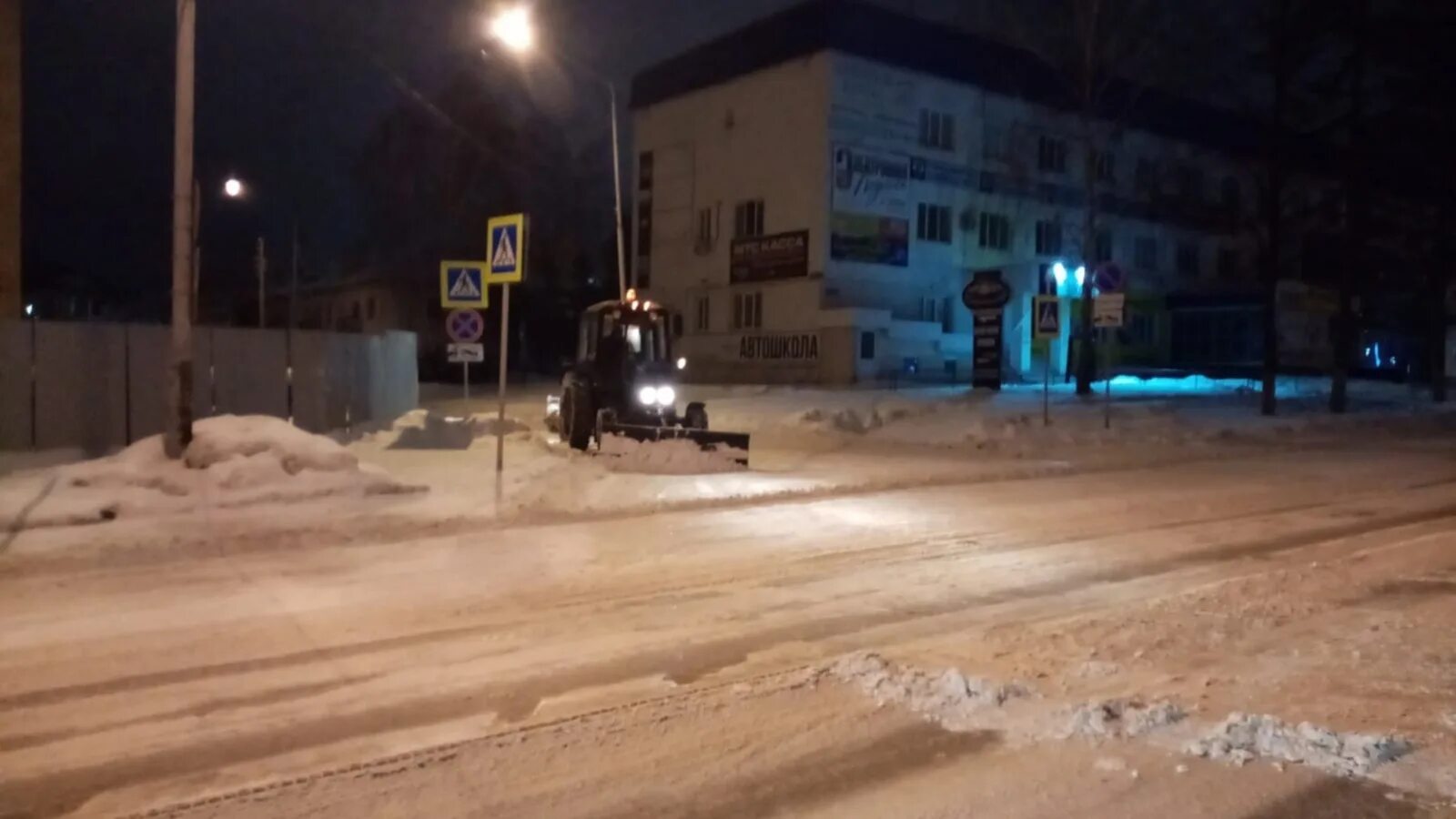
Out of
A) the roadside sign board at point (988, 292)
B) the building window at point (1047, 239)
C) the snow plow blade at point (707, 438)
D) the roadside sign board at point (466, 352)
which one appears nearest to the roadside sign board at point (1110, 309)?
the snow plow blade at point (707, 438)

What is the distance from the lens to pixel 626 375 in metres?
21.4

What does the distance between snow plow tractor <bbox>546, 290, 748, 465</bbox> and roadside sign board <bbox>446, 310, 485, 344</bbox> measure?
2704 mm

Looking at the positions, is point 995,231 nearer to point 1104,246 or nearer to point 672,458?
point 1104,246

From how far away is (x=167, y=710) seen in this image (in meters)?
6.82

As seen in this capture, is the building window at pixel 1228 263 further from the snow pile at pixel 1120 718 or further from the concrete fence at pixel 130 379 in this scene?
the snow pile at pixel 1120 718

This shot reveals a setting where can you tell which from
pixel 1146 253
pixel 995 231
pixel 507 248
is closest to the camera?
pixel 507 248

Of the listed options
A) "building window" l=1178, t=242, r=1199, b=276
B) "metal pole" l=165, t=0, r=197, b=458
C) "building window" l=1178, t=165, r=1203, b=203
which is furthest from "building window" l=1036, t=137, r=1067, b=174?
"metal pole" l=165, t=0, r=197, b=458

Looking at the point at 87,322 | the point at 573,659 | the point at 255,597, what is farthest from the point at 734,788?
the point at 87,322

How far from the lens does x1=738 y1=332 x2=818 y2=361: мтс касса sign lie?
47.0 m

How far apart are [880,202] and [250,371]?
29629mm

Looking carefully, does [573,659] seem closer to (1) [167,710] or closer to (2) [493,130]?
(1) [167,710]

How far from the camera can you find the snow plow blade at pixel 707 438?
775 inches

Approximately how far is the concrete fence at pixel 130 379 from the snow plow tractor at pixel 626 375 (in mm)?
5934

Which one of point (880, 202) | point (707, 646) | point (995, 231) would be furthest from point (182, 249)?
point (995, 231)
